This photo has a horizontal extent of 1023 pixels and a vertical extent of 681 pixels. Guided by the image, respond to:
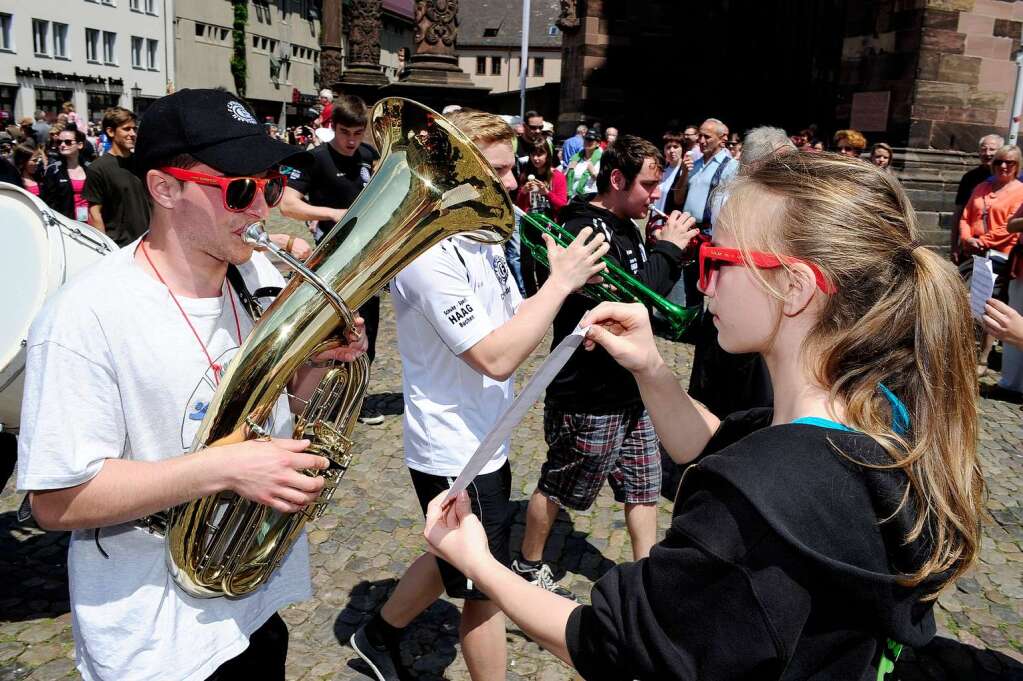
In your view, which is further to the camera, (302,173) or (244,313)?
(302,173)

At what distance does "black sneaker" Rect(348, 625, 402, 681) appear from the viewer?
307 centimetres

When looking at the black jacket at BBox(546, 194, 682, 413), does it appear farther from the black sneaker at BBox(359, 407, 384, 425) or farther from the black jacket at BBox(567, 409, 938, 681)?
the black sneaker at BBox(359, 407, 384, 425)

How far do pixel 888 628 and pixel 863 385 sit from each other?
0.38m

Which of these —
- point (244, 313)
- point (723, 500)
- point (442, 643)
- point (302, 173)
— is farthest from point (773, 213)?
point (302, 173)

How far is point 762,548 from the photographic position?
113cm

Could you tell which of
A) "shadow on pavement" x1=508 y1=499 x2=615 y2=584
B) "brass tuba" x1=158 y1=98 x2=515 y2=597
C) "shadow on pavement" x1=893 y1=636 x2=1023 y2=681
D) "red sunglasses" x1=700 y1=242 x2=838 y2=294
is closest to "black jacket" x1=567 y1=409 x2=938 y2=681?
"red sunglasses" x1=700 y1=242 x2=838 y2=294

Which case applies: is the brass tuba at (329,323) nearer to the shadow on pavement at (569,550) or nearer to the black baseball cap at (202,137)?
the black baseball cap at (202,137)

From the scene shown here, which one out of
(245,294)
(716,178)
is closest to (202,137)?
(245,294)

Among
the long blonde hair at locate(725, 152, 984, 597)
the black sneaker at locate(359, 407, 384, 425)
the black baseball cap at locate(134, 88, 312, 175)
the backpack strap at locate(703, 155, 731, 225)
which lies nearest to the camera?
the long blonde hair at locate(725, 152, 984, 597)

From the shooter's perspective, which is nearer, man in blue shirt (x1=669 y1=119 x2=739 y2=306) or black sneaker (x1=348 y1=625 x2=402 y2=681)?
black sneaker (x1=348 y1=625 x2=402 y2=681)

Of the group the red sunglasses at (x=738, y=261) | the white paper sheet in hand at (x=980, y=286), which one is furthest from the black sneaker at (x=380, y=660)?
the white paper sheet in hand at (x=980, y=286)

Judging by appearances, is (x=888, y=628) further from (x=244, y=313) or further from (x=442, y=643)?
(x=442, y=643)

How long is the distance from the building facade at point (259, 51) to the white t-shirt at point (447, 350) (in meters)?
48.0

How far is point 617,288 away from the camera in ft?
10.9
